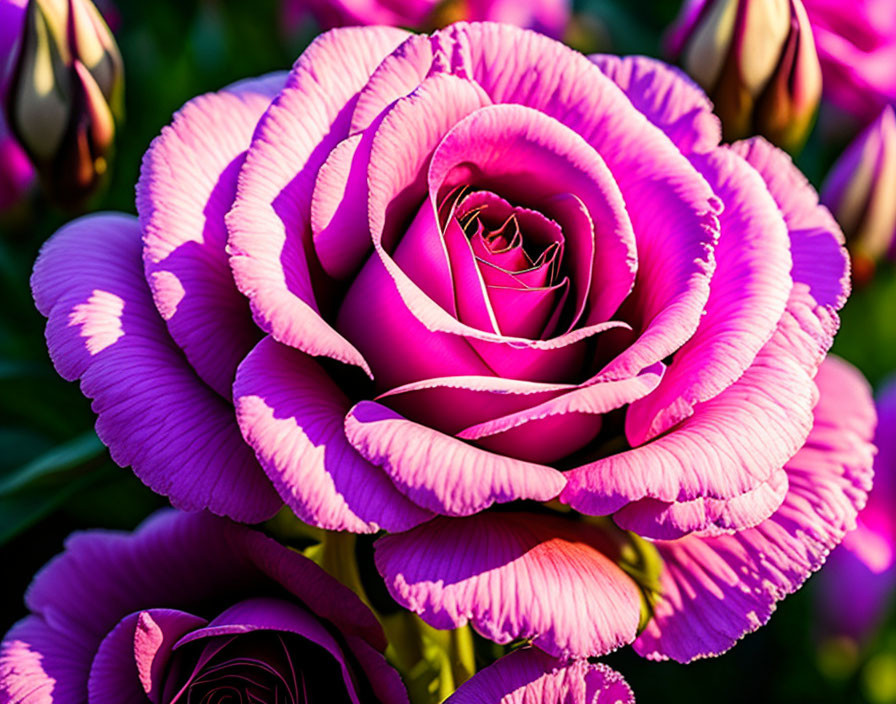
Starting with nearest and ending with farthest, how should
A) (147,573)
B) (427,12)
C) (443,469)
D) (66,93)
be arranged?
(443,469), (147,573), (66,93), (427,12)

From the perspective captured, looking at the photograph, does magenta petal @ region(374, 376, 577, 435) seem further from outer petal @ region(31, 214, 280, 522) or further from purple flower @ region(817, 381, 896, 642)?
purple flower @ region(817, 381, 896, 642)

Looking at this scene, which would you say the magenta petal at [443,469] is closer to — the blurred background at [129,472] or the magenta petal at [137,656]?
the magenta petal at [137,656]

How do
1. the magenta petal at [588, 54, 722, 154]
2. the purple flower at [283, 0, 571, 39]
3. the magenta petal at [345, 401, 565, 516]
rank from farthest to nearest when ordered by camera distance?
the purple flower at [283, 0, 571, 39]
the magenta petal at [588, 54, 722, 154]
the magenta petal at [345, 401, 565, 516]

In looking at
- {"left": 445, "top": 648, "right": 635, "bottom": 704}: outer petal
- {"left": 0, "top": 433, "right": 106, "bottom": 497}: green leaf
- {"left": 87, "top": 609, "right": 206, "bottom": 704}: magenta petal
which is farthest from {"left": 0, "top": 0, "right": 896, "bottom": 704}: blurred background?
{"left": 445, "top": 648, "right": 635, "bottom": 704}: outer petal

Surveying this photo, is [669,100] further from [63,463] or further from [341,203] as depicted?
[63,463]

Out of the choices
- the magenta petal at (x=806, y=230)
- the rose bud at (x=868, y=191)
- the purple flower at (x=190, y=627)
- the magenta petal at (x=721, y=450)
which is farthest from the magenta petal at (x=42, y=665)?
the rose bud at (x=868, y=191)

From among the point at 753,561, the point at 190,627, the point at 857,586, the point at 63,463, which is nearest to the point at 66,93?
the point at 63,463

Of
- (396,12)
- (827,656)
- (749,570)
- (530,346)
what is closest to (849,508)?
(749,570)
